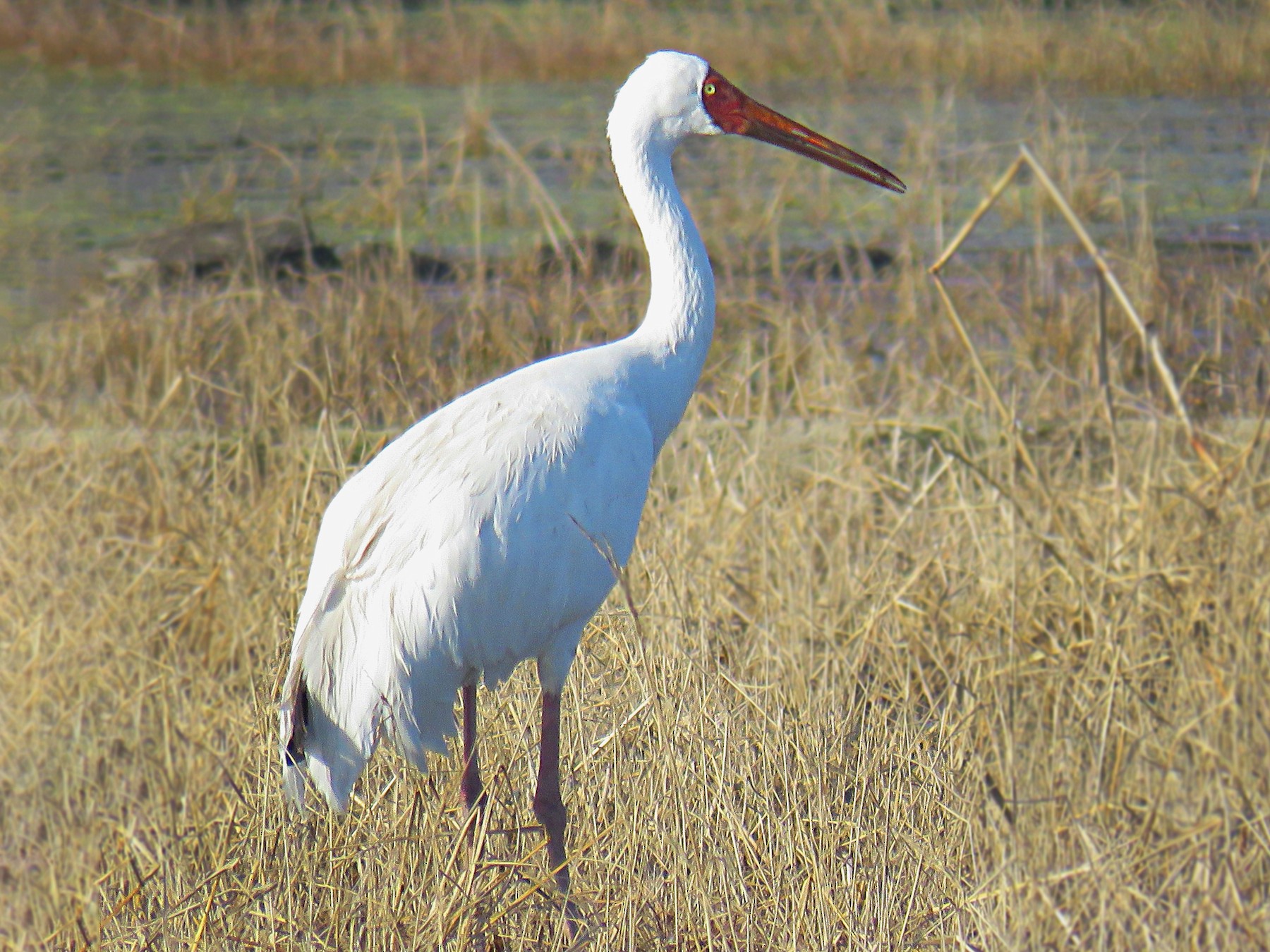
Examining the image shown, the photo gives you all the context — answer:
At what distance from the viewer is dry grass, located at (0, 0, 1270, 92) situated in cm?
1085

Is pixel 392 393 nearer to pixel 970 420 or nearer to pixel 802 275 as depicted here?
pixel 970 420

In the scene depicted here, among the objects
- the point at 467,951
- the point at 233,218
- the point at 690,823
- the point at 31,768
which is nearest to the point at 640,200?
the point at 690,823

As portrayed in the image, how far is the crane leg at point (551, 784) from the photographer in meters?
2.58

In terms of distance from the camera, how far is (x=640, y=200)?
272cm

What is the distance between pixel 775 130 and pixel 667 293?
0.44m

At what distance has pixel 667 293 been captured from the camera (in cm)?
271

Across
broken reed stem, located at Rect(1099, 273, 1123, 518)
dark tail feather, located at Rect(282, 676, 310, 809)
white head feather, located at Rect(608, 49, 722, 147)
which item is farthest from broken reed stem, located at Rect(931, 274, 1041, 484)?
dark tail feather, located at Rect(282, 676, 310, 809)

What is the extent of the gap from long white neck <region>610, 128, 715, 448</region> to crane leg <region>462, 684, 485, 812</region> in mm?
561

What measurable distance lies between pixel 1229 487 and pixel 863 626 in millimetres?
931

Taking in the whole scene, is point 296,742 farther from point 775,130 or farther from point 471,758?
point 775,130

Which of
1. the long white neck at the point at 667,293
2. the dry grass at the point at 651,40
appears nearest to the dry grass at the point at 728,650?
the long white neck at the point at 667,293

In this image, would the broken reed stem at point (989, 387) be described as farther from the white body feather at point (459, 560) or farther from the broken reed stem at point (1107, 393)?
the white body feather at point (459, 560)

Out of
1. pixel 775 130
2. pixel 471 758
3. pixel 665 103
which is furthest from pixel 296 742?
pixel 775 130

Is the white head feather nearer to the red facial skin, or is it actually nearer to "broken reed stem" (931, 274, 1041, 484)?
the red facial skin
